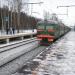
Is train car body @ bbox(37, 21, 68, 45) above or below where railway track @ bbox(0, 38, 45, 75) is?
above

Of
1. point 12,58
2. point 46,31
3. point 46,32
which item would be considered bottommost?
point 12,58

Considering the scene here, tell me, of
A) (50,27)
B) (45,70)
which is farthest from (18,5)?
(45,70)

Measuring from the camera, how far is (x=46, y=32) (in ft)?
94.8

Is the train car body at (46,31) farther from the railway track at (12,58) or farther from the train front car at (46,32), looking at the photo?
the railway track at (12,58)

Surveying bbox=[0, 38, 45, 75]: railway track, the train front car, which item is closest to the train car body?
the train front car

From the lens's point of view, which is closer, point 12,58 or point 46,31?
point 12,58

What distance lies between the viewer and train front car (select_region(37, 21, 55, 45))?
94.0 ft

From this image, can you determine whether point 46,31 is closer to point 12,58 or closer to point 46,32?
point 46,32

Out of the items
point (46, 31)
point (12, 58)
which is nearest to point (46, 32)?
point (46, 31)

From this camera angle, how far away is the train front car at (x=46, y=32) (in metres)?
28.7

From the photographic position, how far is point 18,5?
52594mm

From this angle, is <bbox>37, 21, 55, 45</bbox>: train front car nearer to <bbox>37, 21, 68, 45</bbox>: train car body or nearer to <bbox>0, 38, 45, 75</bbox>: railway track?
<bbox>37, 21, 68, 45</bbox>: train car body

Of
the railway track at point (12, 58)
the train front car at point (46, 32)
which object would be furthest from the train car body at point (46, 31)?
the railway track at point (12, 58)

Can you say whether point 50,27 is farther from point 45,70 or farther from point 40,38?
point 45,70
